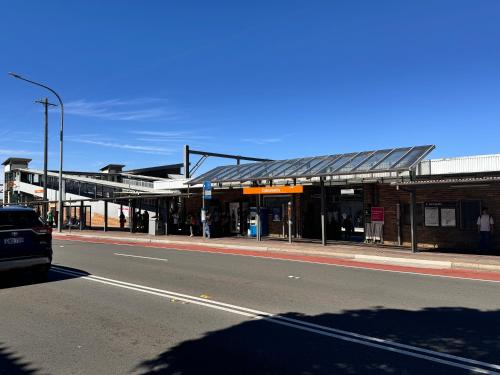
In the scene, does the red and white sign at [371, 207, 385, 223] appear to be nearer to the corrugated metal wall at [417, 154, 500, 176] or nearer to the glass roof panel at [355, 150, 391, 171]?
the glass roof panel at [355, 150, 391, 171]

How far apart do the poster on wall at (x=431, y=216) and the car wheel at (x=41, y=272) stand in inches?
584

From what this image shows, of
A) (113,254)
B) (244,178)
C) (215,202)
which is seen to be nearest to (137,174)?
(215,202)

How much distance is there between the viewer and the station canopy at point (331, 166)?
17.8m

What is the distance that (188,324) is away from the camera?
6773 millimetres

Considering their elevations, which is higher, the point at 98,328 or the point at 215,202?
the point at 215,202

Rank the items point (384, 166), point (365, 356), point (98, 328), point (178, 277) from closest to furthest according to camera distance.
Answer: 1. point (365, 356)
2. point (98, 328)
3. point (178, 277)
4. point (384, 166)

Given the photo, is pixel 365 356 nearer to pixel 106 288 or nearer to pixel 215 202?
pixel 106 288

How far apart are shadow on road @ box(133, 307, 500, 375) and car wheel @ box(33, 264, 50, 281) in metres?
6.08

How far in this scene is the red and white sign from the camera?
20516mm

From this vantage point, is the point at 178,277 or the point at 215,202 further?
the point at 215,202

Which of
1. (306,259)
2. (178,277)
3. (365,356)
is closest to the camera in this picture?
(365,356)

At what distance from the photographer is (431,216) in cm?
1933

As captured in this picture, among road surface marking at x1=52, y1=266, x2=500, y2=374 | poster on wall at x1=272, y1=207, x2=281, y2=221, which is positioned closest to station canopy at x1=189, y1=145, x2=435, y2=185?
poster on wall at x1=272, y1=207, x2=281, y2=221

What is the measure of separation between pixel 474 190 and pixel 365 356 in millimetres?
14873
